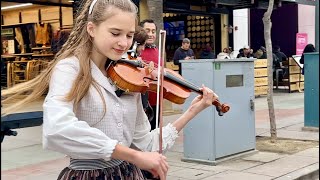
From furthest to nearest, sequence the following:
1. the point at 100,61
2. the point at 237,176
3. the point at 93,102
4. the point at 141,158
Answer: the point at 237,176, the point at 100,61, the point at 93,102, the point at 141,158

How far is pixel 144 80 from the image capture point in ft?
7.19

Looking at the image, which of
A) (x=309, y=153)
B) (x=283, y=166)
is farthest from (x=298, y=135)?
(x=283, y=166)

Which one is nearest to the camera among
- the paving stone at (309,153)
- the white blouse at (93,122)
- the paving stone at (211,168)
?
the white blouse at (93,122)

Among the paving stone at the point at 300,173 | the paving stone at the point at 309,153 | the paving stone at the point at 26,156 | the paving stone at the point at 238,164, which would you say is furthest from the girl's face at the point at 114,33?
the paving stone at the point at 309,153

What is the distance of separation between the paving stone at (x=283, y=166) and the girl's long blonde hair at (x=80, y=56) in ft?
13.8

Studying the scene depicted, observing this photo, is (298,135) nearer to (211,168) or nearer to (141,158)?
(211,168)

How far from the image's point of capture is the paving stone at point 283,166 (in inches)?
231

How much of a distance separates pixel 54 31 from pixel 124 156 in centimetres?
1294

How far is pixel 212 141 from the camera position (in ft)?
20.5

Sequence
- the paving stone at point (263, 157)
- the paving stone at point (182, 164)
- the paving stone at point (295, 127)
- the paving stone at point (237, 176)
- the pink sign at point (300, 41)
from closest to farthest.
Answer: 1. the paving stone at point (237, 176)
2. the paving stone at point (182, 164)
3. the paving stone at point (263, 157)
4. the paving stone at point (295, 127)
5. the pink sign at point (300, 41)

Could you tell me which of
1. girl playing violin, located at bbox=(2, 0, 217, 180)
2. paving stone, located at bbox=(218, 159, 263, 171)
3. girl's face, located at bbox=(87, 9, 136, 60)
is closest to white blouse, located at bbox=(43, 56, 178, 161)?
girl playing violin, located at bbox=(2, 0, 217, 180)

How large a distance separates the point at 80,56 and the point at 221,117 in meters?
4.51

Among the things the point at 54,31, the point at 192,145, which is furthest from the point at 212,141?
the point at 54,31

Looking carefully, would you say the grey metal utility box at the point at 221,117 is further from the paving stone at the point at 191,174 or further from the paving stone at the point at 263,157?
the paving stone at the point at 191,174
